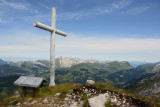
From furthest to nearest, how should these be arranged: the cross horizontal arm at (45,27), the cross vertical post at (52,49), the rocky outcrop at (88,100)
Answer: the cross vertical post at (52,49)
the cross horizontal arm at (45,27)
the rocky outcrop at (88,100)

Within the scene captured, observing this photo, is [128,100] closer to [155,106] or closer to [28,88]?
[155,106]

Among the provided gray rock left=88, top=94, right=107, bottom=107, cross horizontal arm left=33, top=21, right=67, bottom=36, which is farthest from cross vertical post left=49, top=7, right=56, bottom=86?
gray rock left=88, top=94, right=107, bottom=107

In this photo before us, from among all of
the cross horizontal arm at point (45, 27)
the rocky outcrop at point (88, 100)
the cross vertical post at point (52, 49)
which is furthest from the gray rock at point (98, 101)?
the cross horizontal arm at point (45, 27)

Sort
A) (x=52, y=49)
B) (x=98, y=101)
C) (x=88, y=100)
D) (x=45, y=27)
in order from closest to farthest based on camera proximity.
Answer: (x=98, y=101), (x=88, y=100), (x=45, y=27), (x=52, y=49)

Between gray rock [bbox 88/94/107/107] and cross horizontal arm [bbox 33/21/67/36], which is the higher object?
cross horizontal arm [bbox 33/21/67/36]

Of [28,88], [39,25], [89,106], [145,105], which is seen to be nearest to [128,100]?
[145,105]

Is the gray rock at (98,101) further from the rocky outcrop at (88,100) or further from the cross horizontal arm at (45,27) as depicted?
the cross horizontal arm at (45,27)

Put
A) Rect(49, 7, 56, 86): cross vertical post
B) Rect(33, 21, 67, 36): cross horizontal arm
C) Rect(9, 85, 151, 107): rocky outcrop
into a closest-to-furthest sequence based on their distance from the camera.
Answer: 1. Rect(9, 85, 151, 107): rocky outcrop
2. Rect(33, 21, 67, 36): cross horizontal arm
3. Rect(49, 7, 56, 86): cross vertical post

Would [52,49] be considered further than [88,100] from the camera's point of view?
Yes

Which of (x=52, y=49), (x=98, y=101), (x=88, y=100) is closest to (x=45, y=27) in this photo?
(x=52, y=49)

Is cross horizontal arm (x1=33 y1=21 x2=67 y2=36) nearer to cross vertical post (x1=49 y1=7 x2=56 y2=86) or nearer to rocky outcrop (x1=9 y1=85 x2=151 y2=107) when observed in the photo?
cross vertical post (x1=49 y1=7 x2=56 y2=86)

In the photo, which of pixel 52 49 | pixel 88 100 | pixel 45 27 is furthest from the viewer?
pixel 52 49

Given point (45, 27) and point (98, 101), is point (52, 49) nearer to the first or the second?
point (45, 27)

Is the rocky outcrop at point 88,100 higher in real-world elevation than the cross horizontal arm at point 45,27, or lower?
lower
